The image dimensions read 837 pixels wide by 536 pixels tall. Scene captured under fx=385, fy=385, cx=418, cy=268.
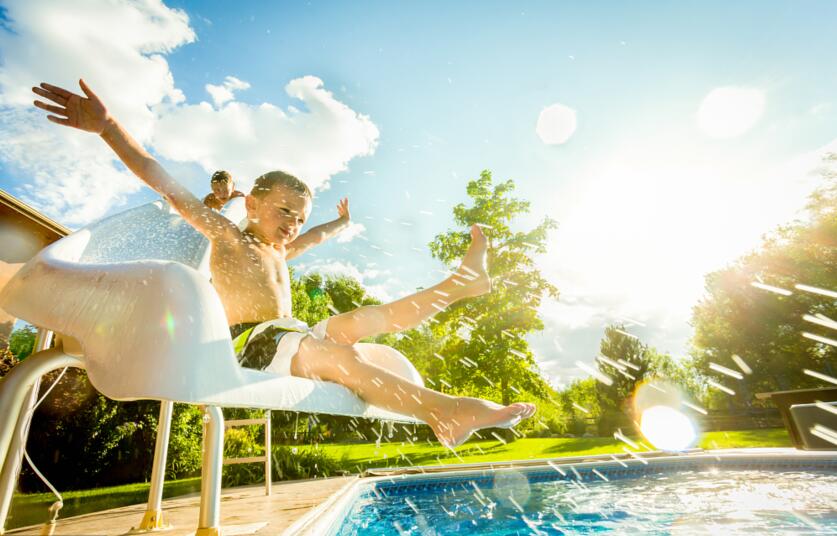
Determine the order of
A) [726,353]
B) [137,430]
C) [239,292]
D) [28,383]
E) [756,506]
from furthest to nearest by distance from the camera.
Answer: [726,353], [137,430], [756,506], [239,292], [28,383]

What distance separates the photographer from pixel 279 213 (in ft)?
5.76

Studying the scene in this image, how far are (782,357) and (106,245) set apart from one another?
2671 cm

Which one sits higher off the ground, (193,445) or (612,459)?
(193,445)

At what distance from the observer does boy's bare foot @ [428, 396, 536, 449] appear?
1.29 m

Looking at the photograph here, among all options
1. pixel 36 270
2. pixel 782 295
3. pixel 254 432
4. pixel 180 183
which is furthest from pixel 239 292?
pixel 782 295

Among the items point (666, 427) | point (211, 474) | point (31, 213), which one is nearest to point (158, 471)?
point (211, 474)

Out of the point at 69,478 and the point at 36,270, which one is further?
the point at 69,478

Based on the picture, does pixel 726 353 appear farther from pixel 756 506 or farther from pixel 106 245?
pixel 106 245

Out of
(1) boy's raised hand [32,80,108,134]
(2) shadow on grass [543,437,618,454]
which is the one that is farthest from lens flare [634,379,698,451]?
(1) boy's raised hand [32,80,108,134]

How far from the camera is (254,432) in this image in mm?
9359

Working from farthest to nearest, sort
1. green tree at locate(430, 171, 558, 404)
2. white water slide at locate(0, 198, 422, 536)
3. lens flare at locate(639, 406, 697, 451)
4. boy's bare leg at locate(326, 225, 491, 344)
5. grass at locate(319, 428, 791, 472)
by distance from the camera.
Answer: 1. lens flare at locate(639, 406, 697, 451)
2. green tree at locate(430, 171, 558, 404)
3. grass at locate(319, 428, 791, 472)
4. boy's bare leg at locate(326, 225, 491, 344)
5. white water slide at locate(0, 198, 422, 536)

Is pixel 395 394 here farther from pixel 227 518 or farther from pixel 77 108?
pixel 227 518

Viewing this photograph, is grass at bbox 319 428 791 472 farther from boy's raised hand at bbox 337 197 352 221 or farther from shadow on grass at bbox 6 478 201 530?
boy's raised hand at bbox 337 197 352 221

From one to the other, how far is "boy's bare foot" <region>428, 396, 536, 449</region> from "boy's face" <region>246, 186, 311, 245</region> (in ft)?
3.56
